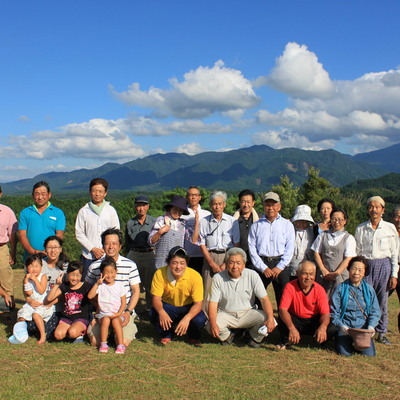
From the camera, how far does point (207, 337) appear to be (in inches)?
244

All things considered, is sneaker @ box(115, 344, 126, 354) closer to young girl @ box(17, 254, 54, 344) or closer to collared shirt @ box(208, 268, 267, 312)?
young girl @ box(17, 254, 54, 344)

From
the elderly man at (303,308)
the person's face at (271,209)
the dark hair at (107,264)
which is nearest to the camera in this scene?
the elderly man at (303,308)

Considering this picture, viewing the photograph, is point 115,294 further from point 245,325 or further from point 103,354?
point 245,325

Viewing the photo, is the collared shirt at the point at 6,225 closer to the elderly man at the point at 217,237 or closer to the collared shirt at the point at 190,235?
the collared shirt at the point at 190,235

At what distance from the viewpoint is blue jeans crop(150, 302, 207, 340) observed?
227 inches

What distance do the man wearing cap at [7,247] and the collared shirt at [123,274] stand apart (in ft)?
6.08

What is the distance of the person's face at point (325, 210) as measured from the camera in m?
6.47

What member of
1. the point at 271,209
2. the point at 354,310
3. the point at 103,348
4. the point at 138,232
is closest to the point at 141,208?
the point at 138,232

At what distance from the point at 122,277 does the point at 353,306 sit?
3056mm

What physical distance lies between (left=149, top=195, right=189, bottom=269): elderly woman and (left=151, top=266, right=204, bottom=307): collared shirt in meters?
0.55

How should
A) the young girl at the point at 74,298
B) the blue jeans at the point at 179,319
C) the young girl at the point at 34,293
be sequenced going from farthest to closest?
the young girl at the point at 34,293, the young girl at the point at 74,298, the blue jeans at the point at 179,319

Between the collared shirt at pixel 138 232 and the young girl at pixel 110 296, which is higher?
the collared shirt at pixel 138 232

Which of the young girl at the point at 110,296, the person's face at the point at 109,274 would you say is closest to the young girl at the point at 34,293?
the young girl at the point at 110,296

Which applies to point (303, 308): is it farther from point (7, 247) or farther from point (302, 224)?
point (7, 247)
